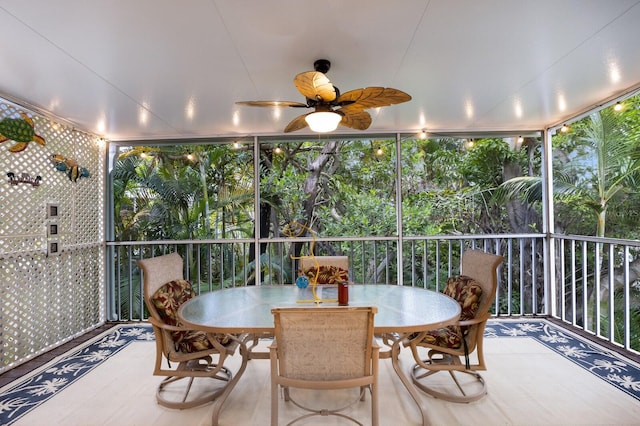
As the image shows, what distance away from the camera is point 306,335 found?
156 centimetres

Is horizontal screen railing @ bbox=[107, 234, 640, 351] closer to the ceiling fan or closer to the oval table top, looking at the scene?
the oval table top

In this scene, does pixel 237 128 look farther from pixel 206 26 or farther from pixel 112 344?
pixel 112 344

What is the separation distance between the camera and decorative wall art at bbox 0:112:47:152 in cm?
275

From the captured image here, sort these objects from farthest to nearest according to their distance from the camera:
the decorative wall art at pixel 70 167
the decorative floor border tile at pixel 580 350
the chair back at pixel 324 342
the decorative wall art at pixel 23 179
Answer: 1. the decorative wall art at pixel 70 167
2. the decorative wall art at pixel 23 179
3. the decorative floor border tile at pixel 580 350
4. the chair back at pixel 324 342

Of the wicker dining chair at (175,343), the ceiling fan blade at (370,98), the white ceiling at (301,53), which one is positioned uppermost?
the white ceiling at (301,53)

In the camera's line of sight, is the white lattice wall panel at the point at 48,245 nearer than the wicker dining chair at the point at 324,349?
No

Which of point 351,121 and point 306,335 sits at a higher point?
point 351,121

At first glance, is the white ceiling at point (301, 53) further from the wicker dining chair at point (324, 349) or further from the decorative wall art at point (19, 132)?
the wicker dining chair at point (324, 349)

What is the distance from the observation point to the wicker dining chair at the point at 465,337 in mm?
2088

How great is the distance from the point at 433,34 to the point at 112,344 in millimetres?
3990

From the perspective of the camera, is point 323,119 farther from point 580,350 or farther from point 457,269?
point 457,269

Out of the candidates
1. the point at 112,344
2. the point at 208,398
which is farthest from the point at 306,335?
the point at 112,344

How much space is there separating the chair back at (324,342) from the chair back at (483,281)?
0.89 metres

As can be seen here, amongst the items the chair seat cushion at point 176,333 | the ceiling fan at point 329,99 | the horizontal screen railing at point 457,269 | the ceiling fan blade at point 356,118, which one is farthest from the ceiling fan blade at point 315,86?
the horizontal screen railing at point 457,269
